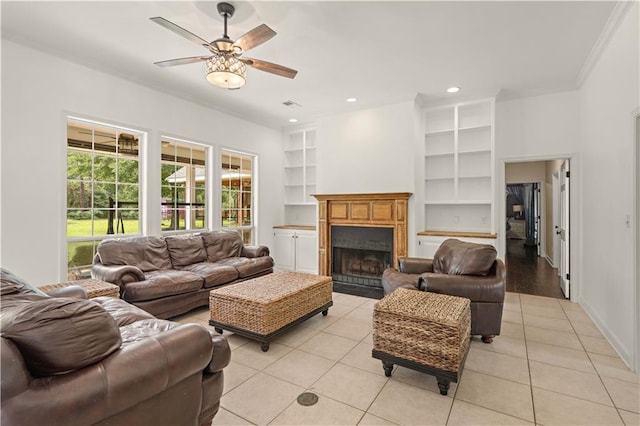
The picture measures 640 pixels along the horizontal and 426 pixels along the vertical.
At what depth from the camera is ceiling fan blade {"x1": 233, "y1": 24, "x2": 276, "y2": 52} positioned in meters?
2.39

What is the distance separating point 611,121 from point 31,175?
5.89 meters

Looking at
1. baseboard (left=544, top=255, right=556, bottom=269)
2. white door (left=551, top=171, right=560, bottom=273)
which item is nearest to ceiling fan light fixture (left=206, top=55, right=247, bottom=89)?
white door (left=551, top=171, right=560, bottom=273)

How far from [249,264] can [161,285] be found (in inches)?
51.6

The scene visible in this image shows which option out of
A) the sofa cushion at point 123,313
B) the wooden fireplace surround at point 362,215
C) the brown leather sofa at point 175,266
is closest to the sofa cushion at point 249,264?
the brown leather sofa at point 175,266

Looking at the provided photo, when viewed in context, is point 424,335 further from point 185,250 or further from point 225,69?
point 185,250

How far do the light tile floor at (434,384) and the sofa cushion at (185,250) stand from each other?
167 centimetres

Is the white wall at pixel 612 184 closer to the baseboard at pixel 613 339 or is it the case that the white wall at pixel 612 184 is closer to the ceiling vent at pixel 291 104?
the baseboard at pixel 613 339

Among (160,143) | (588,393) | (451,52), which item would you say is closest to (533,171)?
(451,52)

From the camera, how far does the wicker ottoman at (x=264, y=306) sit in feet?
9.51

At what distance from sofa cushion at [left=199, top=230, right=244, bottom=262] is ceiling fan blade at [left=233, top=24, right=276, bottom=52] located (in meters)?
3.06

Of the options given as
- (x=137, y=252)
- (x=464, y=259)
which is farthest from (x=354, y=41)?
(x=137, y=252)

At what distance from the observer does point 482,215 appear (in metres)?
5.12

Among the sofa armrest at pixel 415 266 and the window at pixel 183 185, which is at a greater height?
the window at pixel 183 185

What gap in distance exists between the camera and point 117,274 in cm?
331
